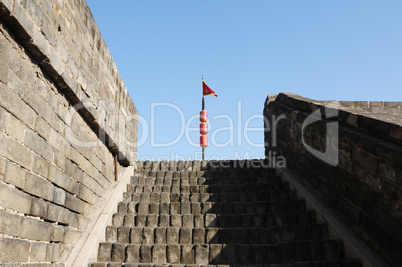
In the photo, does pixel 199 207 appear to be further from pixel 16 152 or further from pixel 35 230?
pixel 16 152

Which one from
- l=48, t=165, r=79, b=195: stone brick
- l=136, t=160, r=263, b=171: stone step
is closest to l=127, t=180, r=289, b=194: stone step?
l=136, t=160, r=263, b=171: stone step

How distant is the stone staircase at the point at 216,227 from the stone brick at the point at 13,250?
1.30 metres

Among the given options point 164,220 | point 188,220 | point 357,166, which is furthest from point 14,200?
point 357,166

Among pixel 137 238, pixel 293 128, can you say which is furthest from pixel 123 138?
pixel 293 128

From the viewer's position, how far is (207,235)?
5.17 meters

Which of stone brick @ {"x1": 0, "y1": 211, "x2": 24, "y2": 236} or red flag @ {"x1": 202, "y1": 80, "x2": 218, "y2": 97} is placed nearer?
stone brick @ {"x1": 0, "y1": 211, "x2": 24, "y2": 236}

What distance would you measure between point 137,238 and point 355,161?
9.84 feet

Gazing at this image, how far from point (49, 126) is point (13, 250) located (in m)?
1.36

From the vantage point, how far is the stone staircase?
4.64 m

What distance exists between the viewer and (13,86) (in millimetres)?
3297

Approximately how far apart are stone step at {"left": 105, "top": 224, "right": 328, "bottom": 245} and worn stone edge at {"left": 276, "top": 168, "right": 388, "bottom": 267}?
0.22 metres

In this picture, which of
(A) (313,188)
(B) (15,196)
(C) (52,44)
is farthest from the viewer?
(A) (313,188)

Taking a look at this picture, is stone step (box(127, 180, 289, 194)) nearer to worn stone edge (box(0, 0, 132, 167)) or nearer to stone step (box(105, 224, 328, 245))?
worn stone edge (box(0, 0, 132, 167))

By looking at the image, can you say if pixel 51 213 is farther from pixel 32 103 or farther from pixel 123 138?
pixel 123 138
